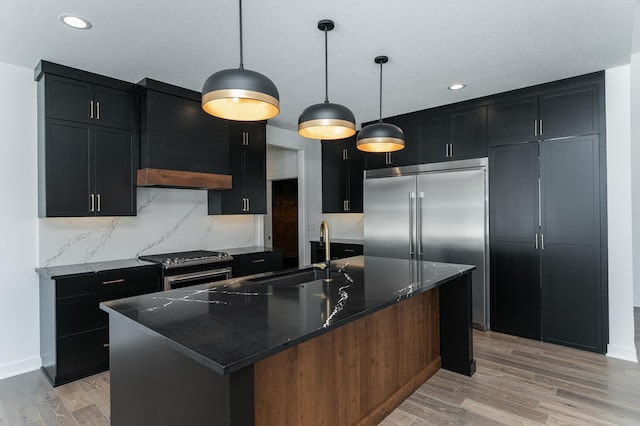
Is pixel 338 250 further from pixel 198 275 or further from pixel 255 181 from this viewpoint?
pixel 198 275

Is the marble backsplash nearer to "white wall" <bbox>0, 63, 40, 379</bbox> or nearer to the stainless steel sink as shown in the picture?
"white wall" <bbox>0, 63, 40, 379</bbox>

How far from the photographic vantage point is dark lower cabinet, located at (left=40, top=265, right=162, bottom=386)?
9.52ft

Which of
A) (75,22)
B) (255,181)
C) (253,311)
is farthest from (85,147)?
(253,311)

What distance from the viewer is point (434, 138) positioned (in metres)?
4.52

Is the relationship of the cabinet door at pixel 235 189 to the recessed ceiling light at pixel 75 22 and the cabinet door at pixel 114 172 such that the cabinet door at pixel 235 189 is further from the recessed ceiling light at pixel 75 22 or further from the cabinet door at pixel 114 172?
the recessed ceiling light at pixel 75 22

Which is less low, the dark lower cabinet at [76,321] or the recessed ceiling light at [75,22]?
the recessed ceiling light at [75,22]

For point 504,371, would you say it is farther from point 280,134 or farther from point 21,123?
point 21,123

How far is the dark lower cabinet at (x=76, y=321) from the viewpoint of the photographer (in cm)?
290

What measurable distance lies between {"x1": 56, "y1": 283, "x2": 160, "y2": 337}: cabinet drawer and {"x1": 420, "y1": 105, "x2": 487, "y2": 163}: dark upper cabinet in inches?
149

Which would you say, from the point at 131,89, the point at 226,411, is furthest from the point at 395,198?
the point at 226,411

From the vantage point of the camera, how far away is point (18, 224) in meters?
3.17

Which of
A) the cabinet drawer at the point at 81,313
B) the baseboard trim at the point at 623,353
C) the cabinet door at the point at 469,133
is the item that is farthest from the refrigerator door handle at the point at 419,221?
the cabinet drawer at the point at 81,313

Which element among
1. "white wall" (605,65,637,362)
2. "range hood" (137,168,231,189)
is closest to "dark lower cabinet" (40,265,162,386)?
"range hood" (137,168,231,189)

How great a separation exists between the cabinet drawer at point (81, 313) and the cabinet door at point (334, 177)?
3.31m
